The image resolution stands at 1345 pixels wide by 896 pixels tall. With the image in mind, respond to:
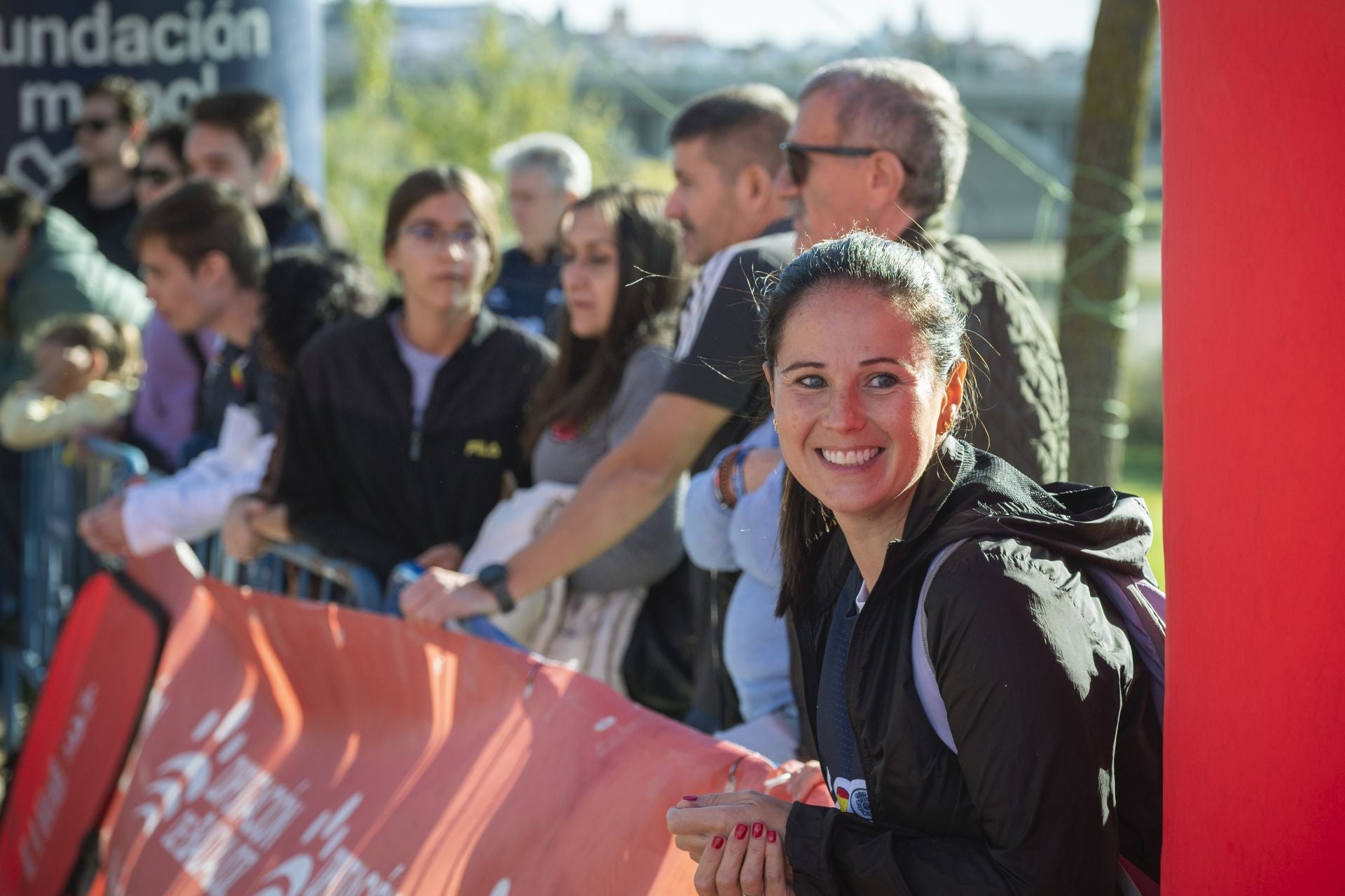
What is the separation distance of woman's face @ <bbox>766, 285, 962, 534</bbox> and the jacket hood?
46 mm

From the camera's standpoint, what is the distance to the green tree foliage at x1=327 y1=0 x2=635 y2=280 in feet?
83.0

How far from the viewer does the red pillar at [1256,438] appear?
4.67 feet

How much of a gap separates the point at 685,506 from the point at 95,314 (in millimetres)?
4742

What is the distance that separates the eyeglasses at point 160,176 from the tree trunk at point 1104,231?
4.63 metres

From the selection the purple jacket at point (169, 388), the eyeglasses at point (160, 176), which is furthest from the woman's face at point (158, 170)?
the purple jacket at point (169, 388)

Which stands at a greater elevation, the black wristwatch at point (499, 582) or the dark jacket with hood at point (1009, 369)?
the dark jacket with hood at point (1009, 369)

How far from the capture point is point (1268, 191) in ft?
4.78

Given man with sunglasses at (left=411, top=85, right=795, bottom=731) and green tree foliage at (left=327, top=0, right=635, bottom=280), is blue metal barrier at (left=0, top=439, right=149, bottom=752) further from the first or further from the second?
green tree foliage at (left=327, top=0, right=635, bottom=280)

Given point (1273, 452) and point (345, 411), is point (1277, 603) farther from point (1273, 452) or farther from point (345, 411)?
point (345, 411)

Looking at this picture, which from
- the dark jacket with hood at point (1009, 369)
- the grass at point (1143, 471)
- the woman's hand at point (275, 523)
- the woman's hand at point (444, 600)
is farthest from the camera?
the grass at point (1143, 471)

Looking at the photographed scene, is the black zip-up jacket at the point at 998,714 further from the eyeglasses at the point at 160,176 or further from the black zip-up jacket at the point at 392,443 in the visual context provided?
the eyeglasses at the point at 160,176

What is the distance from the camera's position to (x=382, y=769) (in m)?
3.29

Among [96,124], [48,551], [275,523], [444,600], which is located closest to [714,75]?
[96,124]

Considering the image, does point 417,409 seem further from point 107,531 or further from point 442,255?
point 107,531
